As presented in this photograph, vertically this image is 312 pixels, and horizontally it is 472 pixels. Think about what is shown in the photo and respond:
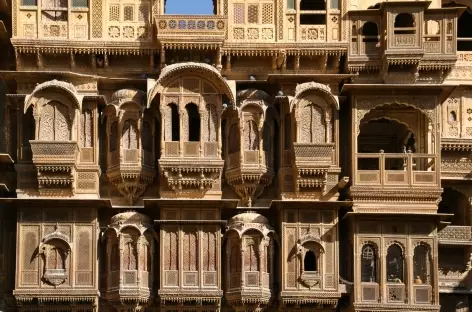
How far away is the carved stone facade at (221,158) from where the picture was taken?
31094mm

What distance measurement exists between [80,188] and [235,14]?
5.18 meters

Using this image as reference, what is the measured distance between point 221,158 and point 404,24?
5171mm

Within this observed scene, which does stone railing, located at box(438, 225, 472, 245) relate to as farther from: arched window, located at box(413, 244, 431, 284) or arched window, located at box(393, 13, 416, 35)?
arched window, located at box(393, 13, 416, 35)

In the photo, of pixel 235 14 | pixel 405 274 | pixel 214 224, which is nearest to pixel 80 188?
pixel 214 224

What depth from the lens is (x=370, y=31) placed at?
3275cm

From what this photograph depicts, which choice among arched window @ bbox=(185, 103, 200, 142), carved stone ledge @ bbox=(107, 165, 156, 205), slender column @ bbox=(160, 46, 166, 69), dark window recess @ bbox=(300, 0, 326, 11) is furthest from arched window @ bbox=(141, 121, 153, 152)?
dark window recess @ bbox=(300, 0, 326, 11)

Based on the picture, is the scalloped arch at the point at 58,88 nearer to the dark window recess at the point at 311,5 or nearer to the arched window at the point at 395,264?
the dark window recess at the point at 311,5

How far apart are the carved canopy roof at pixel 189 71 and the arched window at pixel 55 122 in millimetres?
1908

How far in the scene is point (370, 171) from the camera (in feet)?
103

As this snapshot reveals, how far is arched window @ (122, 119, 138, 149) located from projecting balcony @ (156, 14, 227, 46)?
1.96 metres

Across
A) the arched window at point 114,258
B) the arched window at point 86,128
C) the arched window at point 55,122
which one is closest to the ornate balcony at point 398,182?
the arched window at point 114,258

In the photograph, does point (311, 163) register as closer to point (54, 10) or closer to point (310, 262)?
point (310, 262)

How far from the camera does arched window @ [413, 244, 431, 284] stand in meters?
31.2

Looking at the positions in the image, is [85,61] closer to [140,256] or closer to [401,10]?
[140,256]
